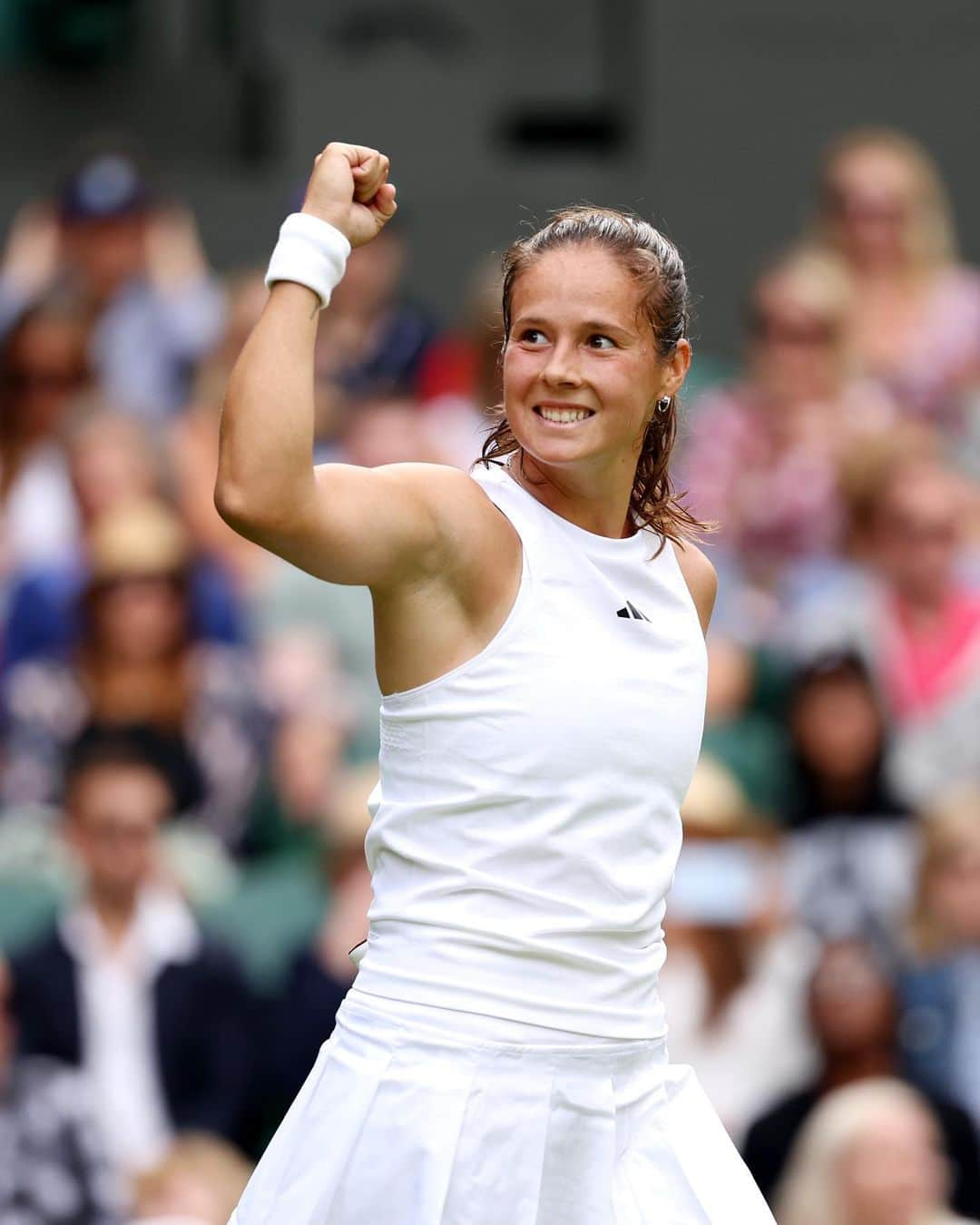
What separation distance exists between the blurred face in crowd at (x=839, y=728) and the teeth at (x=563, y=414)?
123 inches

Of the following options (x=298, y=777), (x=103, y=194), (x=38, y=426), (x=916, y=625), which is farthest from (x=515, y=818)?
(x=103, y=194)

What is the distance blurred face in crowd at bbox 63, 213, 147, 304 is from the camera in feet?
22.3

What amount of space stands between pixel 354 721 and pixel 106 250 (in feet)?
6.21

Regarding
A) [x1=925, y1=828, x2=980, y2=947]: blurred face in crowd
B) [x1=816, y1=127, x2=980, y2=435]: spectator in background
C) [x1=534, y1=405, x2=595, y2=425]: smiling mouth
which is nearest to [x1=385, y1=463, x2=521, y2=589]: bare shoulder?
[x1=534, y1=405, x2=595, y2=425]: smiling mouth

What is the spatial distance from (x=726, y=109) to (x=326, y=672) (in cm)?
328

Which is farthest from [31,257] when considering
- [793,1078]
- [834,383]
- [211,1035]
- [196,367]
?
[793,1078]

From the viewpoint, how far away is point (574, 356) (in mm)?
2471

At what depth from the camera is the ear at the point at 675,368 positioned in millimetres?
2592

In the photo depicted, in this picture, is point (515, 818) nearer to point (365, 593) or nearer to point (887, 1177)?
point (887, 1177)

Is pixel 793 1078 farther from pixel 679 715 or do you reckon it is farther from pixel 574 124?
pixel 574 124

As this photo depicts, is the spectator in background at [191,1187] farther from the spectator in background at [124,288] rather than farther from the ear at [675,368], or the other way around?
the spectator in background at [124,288]

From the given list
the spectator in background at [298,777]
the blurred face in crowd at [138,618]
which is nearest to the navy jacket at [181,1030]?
the spectator in background at [298,777]

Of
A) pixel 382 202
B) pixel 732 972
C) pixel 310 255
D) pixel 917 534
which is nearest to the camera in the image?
pixel 310 255

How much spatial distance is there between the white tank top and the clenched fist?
0.30m
